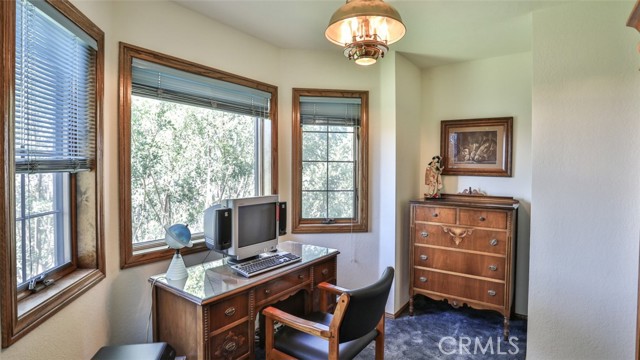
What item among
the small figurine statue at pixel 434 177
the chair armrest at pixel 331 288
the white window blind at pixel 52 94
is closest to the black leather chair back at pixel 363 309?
the chair armrest at pixel 331 288

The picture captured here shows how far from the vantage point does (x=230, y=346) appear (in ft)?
5.48

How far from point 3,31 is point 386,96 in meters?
2.59

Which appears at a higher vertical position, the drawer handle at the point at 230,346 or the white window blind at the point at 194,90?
the white window blind at the point at 194,90

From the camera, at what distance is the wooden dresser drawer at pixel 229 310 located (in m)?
1.60

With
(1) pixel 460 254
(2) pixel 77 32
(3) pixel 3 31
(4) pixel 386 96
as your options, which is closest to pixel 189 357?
(3) pixel 3 31

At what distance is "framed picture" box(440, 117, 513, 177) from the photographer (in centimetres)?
303

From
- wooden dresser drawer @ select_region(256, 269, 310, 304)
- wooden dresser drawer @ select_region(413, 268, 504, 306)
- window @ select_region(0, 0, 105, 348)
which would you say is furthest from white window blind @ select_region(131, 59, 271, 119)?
wooden dresser drawer @ select_region(413, 268, 504, 306)

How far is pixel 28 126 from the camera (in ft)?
4.21

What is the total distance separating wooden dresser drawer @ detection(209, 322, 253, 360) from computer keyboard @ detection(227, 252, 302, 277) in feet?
0.94

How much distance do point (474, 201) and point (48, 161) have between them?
327cm

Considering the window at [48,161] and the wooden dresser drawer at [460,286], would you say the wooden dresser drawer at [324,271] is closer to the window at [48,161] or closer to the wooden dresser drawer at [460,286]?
the wooden dresser drawer at [460,286]

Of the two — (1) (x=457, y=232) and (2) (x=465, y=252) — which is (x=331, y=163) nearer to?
(1) (x=457, y=232)

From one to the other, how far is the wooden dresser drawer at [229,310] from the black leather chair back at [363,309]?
1.91 ft

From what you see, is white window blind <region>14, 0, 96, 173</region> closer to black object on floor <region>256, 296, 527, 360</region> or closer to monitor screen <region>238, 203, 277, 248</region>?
monitor screen <region>238, 203, 277, 248</region>
